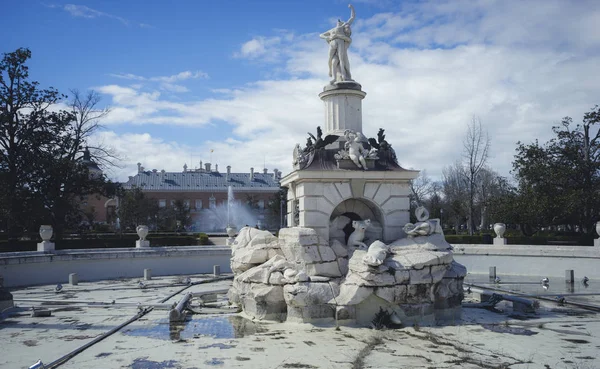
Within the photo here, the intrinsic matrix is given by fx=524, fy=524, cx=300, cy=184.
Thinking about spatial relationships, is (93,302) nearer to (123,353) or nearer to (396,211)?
(123,353)

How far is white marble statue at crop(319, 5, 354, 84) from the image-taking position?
1451cm

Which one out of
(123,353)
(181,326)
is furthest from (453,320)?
(123,353)

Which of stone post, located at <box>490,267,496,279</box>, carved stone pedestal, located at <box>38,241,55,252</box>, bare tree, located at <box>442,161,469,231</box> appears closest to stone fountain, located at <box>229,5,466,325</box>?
stone post, located at <box>490,267,496,279</box>

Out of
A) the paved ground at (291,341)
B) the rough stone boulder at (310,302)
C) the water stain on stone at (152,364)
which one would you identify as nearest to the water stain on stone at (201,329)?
the paved ground at (291,341)

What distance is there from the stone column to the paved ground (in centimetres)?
558

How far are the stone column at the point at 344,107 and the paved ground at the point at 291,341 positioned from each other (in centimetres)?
558

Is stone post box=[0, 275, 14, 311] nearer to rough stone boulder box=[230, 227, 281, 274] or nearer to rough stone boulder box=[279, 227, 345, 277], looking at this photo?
rough stone boulder box=[230, 227, 281, 274]

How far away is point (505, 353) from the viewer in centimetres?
834

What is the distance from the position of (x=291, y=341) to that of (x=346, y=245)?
4.06 metres

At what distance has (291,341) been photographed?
934 cm

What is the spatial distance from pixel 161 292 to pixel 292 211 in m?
5.43

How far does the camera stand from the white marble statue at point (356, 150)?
1267cm

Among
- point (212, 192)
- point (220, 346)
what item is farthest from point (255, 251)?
point (212, 192)

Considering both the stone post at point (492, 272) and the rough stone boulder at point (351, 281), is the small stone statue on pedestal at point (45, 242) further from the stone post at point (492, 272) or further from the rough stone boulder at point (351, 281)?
the stone post at point (492, 272)
